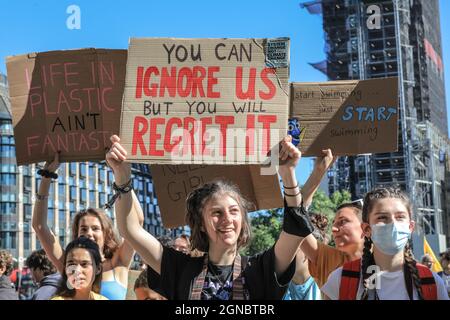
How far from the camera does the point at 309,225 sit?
3.35 metres

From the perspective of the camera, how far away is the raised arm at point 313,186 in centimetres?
445

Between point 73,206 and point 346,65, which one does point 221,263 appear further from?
point 73,206

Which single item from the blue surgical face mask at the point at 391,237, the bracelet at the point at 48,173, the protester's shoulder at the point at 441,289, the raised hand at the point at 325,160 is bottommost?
the protester's shoulder at the point at 441,289

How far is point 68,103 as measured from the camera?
495cm

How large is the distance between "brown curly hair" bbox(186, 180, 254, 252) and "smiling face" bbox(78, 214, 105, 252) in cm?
151

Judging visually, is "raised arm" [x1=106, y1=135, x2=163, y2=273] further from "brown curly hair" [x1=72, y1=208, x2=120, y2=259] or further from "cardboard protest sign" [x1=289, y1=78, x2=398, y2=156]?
"cardboard protest sign" [x1=289, y1=78, x2=398, y2=156]

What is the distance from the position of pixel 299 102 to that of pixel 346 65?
194 feet

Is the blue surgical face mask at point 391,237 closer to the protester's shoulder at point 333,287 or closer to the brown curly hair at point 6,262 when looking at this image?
the protester's shoulder at point 333,287

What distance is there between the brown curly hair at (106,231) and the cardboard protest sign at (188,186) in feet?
1.21

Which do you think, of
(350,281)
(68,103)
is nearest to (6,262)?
(68,103)

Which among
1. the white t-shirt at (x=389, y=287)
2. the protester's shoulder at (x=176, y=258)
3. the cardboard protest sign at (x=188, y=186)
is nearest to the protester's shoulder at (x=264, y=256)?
the protester's shoulder at (x=176, y=258)

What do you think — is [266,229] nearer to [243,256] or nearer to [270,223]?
[270,223]

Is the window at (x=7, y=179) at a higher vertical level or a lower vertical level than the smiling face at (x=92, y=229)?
higher
